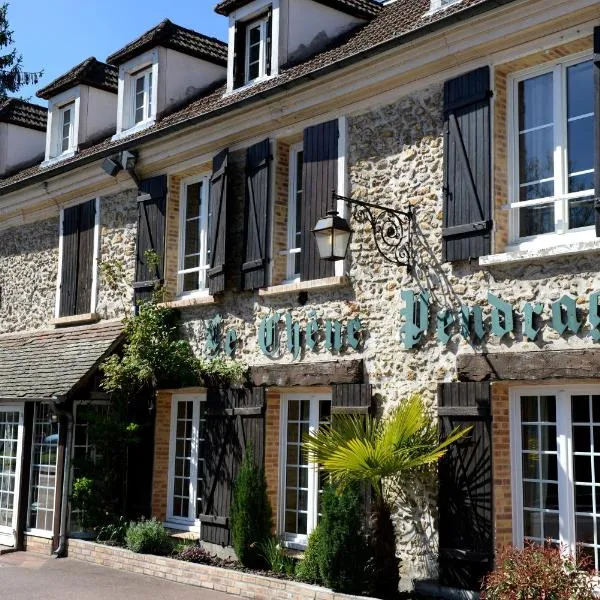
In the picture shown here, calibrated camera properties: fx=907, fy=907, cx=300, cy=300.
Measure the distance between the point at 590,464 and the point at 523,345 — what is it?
1197mm

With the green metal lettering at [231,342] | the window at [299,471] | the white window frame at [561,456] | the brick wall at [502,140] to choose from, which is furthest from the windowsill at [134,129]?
the white window frame at [561,456]

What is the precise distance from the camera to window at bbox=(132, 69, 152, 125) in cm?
1470

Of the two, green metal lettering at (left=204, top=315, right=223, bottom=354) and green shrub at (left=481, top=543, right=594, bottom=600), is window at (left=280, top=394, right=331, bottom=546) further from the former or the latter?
green shrub at (left=481, top=543, right=594, bottom=600)

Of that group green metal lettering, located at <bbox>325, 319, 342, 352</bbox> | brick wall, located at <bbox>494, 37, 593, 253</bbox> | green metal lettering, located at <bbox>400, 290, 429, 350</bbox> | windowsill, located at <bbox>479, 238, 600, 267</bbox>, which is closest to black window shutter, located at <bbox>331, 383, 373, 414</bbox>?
green metal lettering, located at <bbox>325, 319, 342, 352</bbox>

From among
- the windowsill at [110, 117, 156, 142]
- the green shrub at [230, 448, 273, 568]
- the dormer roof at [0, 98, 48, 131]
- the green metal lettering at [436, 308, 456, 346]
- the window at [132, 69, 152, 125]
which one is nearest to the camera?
the green metal lettering at [436, 308, 456, 346]

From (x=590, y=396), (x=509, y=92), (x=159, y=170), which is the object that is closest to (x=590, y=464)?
(x=590, y=396)

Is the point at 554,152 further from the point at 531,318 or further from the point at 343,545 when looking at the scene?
the point at 343,545

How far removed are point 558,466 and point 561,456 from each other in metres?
0.09

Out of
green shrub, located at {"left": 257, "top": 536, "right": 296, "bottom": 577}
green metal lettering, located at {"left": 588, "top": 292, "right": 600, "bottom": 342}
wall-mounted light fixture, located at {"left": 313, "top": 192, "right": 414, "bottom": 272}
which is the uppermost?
wall-mounted light fixture, located at {"left": 313, "top": 192, "right": 414, "bottom": 272}

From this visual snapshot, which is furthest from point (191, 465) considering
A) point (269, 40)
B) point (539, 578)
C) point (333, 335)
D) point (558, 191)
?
point (558, 191)

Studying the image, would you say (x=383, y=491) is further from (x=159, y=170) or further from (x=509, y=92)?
(x=159, y=170)

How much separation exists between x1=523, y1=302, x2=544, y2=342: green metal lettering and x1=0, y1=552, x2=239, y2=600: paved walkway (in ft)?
13.5

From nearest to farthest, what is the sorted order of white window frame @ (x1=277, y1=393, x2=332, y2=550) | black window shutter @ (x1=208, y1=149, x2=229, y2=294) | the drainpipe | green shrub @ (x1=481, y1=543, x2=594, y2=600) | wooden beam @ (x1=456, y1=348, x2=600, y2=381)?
green shrub @ (x1=481, y1=543, x2=594, y2=600) < wooden beam @ (x1=456, y1=348, x2=600, y2=381) < white window frame @ (x1=277, y1=393, x2=332, y2=550) < black window shutter @ (x1=208, y1=149, x2=229, y2=294) < the drainpipe

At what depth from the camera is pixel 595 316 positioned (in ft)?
25.4
